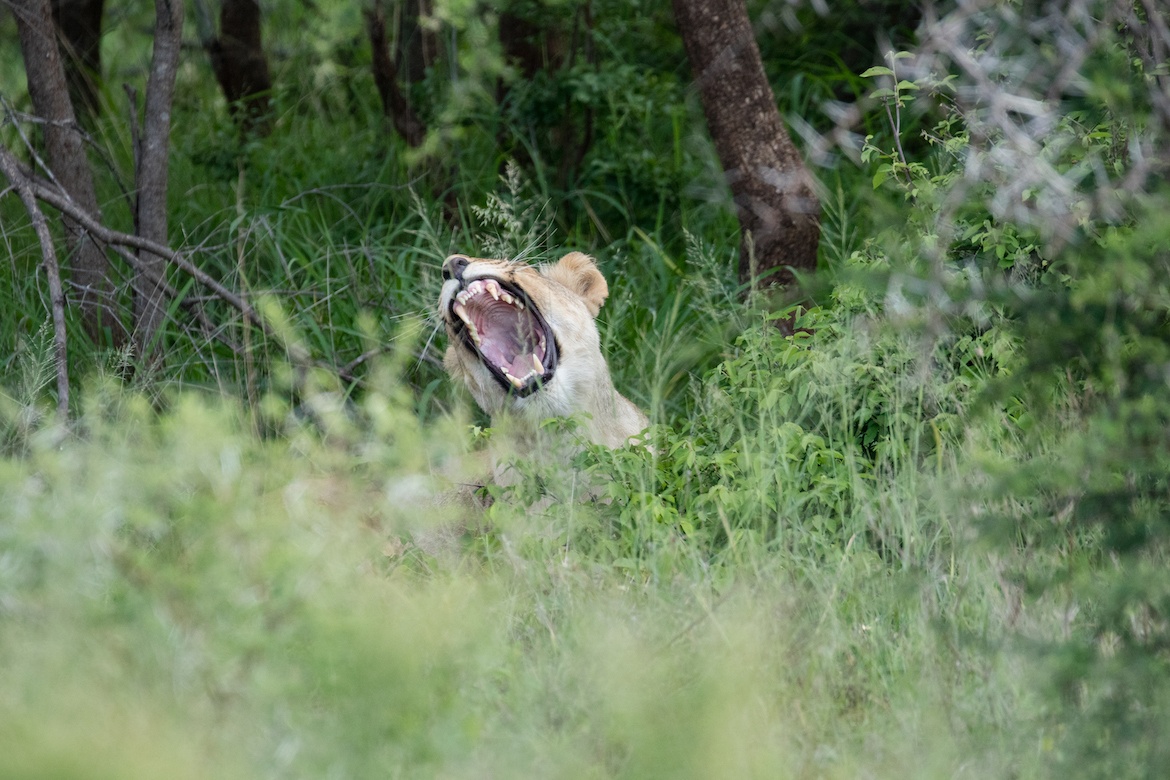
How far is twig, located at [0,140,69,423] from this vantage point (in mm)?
3926

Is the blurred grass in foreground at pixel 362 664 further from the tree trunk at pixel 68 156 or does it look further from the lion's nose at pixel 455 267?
the tree trunk at pixel 68 156

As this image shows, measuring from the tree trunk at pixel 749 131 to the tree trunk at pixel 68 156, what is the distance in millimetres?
2590

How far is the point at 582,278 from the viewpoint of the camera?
461 centimetres

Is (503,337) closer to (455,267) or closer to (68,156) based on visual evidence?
(455,267)

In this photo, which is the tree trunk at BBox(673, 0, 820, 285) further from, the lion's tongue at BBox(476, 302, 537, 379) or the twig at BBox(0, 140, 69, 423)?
the twig at BBox(0, 140, 69, 423)

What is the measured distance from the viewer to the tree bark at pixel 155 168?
5.18 m

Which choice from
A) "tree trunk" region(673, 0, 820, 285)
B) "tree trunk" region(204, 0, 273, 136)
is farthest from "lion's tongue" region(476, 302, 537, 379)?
"tree trunk" region(204, 0, 273, 136)

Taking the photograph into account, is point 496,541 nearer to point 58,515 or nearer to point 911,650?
point 911,650

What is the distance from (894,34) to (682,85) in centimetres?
129

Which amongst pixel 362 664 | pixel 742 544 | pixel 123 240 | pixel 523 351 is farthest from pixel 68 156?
pixel 362 664

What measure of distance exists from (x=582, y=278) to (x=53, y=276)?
1767 millimetres

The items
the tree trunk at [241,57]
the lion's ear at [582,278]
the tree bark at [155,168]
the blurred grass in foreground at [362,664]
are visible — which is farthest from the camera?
the tree trunk at [241,57]

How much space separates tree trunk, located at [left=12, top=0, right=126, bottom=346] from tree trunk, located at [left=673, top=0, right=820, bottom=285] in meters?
2.59

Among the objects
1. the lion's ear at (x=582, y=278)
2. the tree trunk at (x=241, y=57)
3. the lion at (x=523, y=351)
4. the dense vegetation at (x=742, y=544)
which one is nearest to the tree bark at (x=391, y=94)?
the tree trunk at (x=241, y=57)
